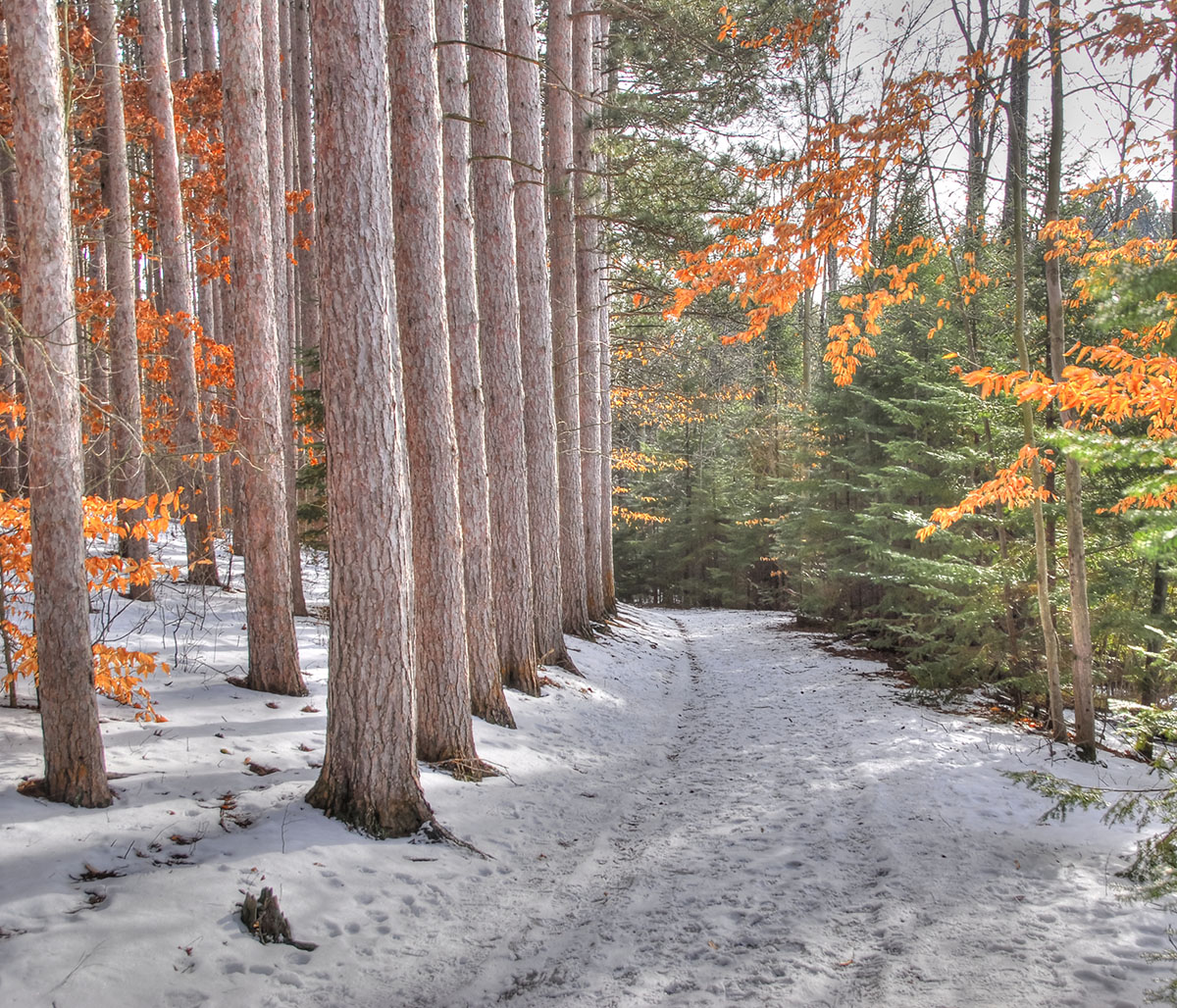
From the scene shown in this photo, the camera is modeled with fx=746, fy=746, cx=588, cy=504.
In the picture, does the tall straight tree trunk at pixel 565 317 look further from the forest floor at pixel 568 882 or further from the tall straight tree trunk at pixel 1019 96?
the tall straight tree trunk at pixel 1019 96

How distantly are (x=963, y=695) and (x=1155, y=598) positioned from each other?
2.94 metres

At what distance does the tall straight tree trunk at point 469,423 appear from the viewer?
23.3 ft

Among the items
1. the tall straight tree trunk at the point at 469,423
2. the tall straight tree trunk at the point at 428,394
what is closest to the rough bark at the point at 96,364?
the tall straight tree trunk at the point at 469,423

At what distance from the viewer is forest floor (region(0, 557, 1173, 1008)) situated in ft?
11.2

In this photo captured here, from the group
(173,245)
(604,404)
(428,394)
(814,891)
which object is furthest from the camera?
(604,404)

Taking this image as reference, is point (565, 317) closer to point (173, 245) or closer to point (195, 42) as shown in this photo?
point (173, 245)

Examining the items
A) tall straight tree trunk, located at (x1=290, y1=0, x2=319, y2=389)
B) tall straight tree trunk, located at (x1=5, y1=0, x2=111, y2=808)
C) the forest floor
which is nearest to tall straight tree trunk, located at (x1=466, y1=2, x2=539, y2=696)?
the forest floor

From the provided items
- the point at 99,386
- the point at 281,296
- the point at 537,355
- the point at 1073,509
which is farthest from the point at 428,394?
the point at 99,386

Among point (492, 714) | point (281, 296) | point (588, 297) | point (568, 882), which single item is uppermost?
point (588, 297)

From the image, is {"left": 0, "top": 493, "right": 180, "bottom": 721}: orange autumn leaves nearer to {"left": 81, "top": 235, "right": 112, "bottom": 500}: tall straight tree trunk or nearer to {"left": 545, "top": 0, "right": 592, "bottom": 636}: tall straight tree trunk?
{"left": 81, "top": 235, "right": 112, "bottom": 500}: tall straight tree trunk

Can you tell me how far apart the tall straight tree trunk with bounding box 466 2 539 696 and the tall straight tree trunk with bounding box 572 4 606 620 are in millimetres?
4488

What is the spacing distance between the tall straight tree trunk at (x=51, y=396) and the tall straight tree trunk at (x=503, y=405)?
15.4ft

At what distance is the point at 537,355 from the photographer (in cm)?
1021

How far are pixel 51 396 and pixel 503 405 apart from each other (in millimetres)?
5053
